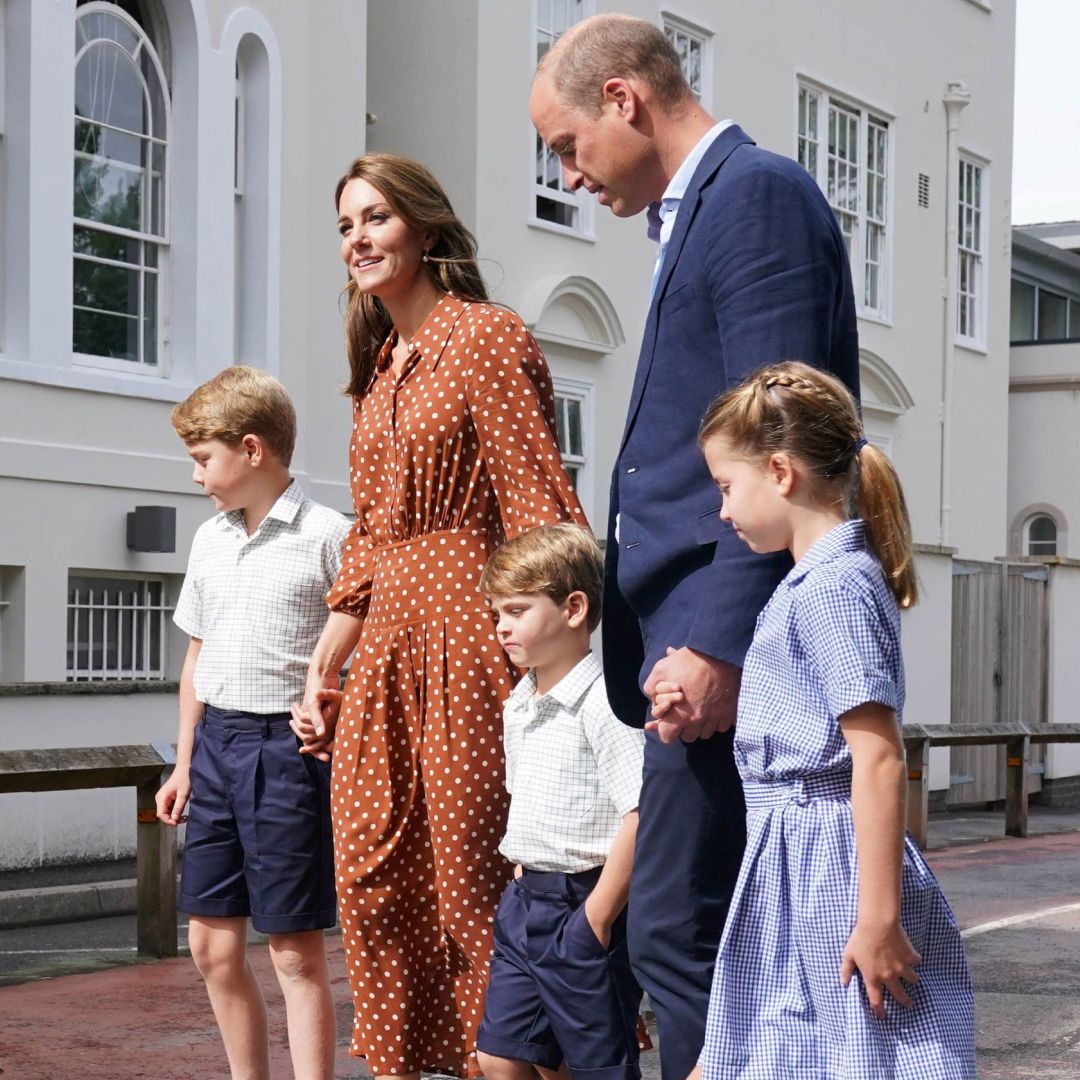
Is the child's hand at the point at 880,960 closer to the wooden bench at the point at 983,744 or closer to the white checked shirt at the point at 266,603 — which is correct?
the white checked shirt at the point at 266,603

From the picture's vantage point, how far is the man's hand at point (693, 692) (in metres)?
3.06

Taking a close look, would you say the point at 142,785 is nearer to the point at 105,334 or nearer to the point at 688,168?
the point at 105,334

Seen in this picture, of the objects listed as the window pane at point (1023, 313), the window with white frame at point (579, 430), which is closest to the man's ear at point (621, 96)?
the window with white frame at point (579, 430)

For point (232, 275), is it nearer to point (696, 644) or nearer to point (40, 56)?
point (40, 56)

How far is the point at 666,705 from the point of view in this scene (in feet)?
10.0

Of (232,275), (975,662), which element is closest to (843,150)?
(975,662)

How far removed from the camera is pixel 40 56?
1172 cm

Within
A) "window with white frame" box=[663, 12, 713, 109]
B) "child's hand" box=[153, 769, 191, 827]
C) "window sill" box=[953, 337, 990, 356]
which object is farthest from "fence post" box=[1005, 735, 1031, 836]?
"child's hand" box=[153, 769, 191, 827]

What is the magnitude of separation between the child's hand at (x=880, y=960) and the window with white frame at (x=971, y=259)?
68.7ft

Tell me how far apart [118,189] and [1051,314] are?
19.3 m

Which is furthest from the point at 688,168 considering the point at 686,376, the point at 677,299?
the point at 686,376

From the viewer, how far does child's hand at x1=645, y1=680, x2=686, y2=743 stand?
10.0ft

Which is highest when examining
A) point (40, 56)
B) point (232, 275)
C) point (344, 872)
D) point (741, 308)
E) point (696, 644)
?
point (40, 56)

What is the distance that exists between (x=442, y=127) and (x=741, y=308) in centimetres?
1292
